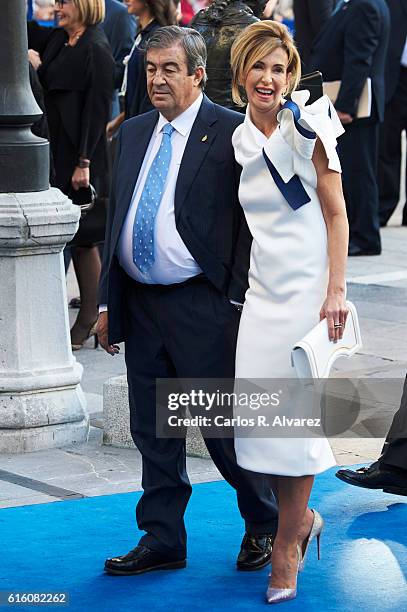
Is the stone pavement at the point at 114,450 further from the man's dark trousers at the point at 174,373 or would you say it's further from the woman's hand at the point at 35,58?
the woman's hand at the point at 35,58

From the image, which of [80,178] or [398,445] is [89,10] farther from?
[398,445]

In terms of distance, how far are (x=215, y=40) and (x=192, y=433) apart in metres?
1.78

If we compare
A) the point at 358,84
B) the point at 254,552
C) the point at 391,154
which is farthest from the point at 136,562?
the point at 391,154

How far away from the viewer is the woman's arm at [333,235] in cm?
443

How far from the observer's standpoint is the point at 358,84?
11.5m

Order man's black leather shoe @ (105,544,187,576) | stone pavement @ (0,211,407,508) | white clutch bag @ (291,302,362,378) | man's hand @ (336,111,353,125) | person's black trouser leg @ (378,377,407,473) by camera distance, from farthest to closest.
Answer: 1. man's hand @ (336,111,353,125)
2. stone pavement @ (0,211,407,508)
3. person's black trouser leg @ (378,377,407,473)
4. man's black leather shoe @ (105,544,187,576)
5. white clutch bag @ (291,302,362,378)

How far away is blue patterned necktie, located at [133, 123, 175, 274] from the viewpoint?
186 inches

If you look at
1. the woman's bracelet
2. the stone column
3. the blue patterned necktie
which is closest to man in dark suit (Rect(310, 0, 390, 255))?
the woman's bracelet

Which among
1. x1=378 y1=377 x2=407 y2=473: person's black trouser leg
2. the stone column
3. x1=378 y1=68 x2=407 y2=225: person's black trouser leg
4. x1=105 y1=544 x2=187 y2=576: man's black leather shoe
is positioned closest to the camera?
x1=105 y1=544 x2=187 y2=576: man's black leather shoe

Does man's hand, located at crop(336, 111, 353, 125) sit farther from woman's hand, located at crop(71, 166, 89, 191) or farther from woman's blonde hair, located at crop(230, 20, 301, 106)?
woman's blonde hair, located at crop(230, 20, 301, 106)

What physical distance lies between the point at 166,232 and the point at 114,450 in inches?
80.1

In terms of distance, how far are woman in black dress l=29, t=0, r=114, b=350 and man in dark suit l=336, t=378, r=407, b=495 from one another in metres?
3.20

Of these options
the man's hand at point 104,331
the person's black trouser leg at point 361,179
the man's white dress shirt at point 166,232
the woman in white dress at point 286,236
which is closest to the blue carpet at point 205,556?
the woman in white dress at point 286,236

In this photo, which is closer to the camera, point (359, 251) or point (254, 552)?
point (254, 552)
